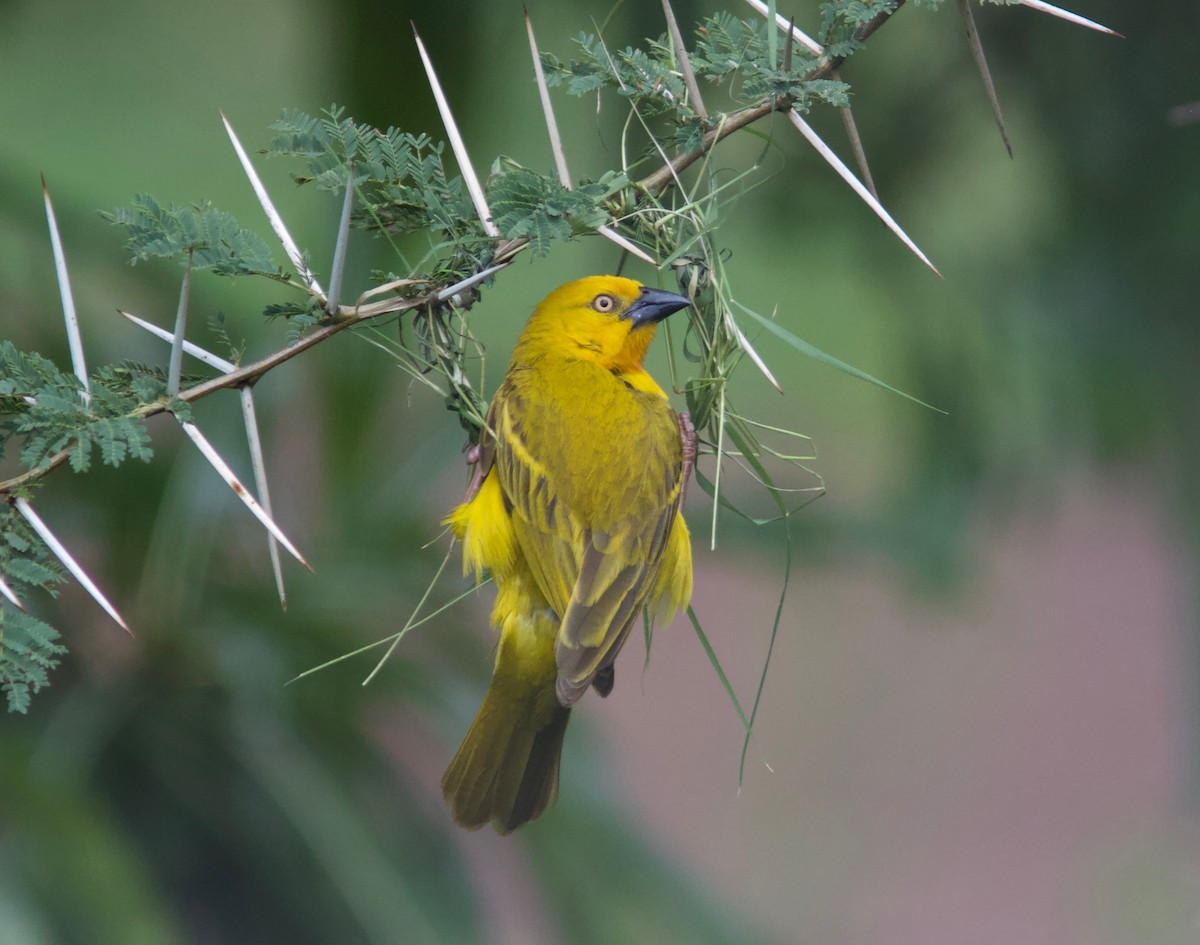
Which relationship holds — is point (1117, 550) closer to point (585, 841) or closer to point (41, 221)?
point (585, 841)

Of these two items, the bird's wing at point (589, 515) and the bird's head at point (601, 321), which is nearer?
the bird's wing at point (589, 515)

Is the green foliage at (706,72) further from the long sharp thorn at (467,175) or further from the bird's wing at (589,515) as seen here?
the bird's wing at (589,515)

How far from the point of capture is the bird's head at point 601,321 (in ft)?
6.30

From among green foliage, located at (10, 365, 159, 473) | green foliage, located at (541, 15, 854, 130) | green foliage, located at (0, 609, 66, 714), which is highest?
green foliage, located at (541, 15, 854, 130)

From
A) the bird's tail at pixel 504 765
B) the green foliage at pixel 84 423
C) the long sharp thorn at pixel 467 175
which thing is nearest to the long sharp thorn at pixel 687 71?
the long sharp thorn at pixel 467 175

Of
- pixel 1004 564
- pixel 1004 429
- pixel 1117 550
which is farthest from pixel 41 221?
pixel 1117 550

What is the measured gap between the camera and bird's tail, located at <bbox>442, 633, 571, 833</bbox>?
76.0 inches

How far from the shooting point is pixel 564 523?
1.73m

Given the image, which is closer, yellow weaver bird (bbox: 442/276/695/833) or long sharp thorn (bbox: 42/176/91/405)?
long sharp thorn (bbox: 42/176/91/405)

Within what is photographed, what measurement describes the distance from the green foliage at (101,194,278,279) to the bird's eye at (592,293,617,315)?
73 cm

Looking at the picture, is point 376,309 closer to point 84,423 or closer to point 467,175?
point 467,175

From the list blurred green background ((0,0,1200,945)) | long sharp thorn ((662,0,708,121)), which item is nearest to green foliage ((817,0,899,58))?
long sharp thorn ((662,0,708,121))

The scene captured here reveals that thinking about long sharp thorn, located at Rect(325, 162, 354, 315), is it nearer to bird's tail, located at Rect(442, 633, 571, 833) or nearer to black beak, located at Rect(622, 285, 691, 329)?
black beak, located at Rect(622, 285, 691, 329)

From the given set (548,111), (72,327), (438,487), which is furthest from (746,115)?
(438,487)
